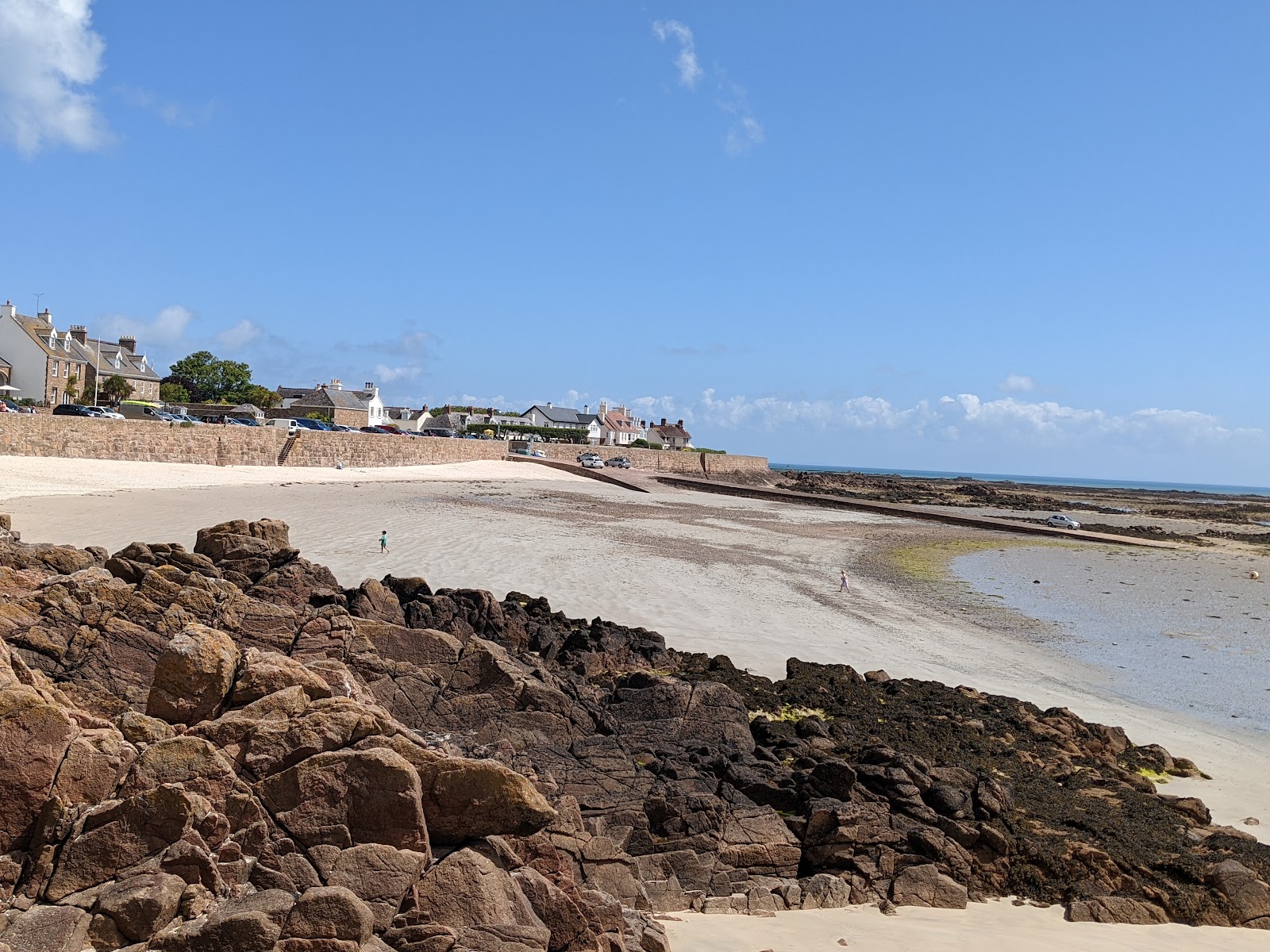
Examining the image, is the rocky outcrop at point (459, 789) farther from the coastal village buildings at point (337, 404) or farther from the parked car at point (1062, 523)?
the coastal village buildings at point (337, 404)

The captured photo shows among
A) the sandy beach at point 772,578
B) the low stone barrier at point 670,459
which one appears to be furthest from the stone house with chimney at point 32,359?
the low stone barrier at point 670,459

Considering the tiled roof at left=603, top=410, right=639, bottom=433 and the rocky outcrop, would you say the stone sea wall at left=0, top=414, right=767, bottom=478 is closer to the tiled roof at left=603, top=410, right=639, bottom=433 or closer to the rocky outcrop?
the rocky outcrop

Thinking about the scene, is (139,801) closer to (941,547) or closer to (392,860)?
(392,860)

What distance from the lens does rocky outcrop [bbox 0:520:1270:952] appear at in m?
4.45

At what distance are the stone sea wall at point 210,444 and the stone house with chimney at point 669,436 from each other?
64.5m

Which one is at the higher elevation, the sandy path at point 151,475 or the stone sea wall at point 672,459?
the stone sea wall at point 672,459

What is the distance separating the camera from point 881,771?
7.37m

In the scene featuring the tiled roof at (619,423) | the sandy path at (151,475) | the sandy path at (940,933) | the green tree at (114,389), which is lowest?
the sandy path at (940,933)

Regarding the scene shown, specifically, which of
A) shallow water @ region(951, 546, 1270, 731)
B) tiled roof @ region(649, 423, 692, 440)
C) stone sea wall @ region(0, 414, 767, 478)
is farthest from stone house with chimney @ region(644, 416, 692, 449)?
shallow water @ region(951, 546, 1270, 731)

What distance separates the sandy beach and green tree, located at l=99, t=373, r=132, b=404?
2880 cm

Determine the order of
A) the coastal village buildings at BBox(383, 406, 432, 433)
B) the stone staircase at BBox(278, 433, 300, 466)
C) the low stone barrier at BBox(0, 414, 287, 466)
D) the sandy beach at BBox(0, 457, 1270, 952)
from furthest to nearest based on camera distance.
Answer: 1. the coastal village buildings at BBox(383, 406, 432, 433)
2. the stone staircase at BBox(278, 433, 300, 466)
3. the low stone barrier at BBox(0, 414, 287, 466)
4. the sandy beach at BBox(0, 457, 1270, 952)

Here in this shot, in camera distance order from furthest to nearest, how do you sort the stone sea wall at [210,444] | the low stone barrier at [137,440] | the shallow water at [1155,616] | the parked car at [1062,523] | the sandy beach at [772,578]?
the parked car at [1062,523]
the stone sea wall at [210,444]
the low stone barrier at [137,440]
the shallow water at [1155,616]
the sandy beach at [772,578]

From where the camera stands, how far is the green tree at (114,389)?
202 feet

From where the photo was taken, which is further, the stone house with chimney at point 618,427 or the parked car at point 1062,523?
the stone house with chimney at point 618,427
